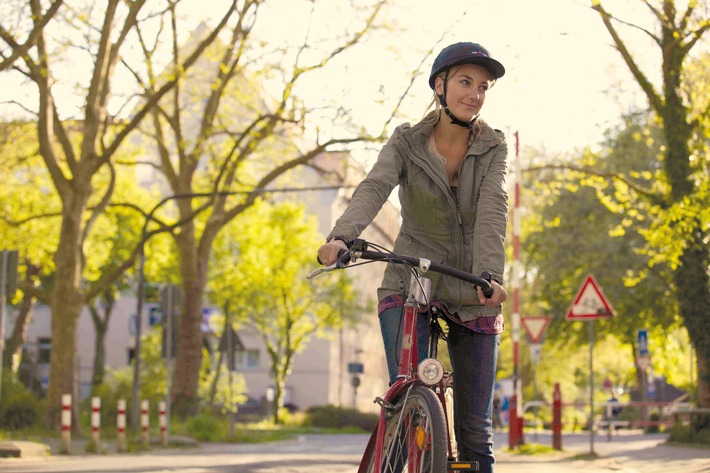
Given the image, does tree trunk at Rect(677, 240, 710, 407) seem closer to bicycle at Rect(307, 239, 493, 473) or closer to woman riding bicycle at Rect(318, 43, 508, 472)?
woman riding bicycle at Rect(318, 43, 508, 472)

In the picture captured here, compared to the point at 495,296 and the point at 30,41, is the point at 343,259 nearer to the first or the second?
the point at 495,296

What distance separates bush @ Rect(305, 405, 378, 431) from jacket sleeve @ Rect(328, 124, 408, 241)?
37941 mm

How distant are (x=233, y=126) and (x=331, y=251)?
2575 centimetres

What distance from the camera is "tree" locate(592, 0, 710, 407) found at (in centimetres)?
1906

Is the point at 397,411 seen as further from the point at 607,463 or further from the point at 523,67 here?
the point at 523,67

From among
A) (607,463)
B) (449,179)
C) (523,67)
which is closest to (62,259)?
(523,67)

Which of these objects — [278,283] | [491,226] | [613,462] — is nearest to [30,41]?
[613,462]

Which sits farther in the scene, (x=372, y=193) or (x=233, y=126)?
(x=233, y=126)

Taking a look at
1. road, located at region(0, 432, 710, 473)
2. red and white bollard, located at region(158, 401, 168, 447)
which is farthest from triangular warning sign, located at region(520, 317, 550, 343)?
red and white bollard, located at region(158, 401, 168, 447)

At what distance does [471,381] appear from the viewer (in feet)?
16.5

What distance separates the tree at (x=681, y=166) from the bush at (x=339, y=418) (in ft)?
74.3

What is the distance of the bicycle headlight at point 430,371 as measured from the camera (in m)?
4.64

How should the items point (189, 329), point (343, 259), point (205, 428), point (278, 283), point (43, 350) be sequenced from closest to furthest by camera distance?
point (343, 259)
point (205, 428)
point (189, 329)
point (278, 283)
point (43, 350)

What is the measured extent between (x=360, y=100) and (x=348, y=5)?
182cm
